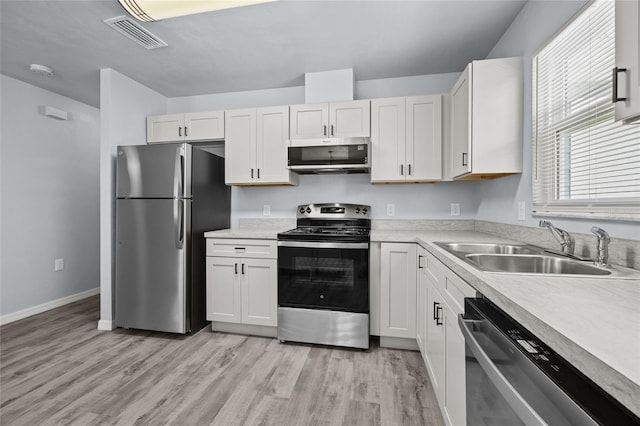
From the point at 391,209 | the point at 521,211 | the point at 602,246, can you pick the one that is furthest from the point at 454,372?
the point at 391,209

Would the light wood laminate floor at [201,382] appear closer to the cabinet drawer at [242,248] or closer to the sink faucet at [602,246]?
the cabinet drawer at [242,248]

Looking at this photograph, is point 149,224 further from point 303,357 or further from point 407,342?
point 407,342

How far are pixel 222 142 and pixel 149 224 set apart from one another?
120cm

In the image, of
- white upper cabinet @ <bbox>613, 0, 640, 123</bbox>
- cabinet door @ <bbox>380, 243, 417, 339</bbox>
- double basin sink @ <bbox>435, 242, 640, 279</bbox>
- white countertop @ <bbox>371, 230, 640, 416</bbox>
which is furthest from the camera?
cabinet door @ <bbox>380, 243, 417, 339</bbox>

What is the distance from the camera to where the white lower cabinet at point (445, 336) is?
48.2 inches

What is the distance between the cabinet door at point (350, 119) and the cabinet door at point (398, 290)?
A: 1.11m

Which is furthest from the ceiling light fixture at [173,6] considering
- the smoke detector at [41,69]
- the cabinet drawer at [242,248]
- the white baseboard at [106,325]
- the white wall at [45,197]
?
the white baseboard at [106,325]

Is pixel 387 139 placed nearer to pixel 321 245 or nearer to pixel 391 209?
pixel 391 209

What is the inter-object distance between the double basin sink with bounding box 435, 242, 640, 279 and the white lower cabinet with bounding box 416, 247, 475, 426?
0.47 ft

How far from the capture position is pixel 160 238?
2.69 meters

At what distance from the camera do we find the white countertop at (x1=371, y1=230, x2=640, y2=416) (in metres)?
0.45

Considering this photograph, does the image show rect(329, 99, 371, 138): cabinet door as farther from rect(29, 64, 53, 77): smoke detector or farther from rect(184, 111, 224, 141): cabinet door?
rect(29, 64, 53, 77): smoke detector

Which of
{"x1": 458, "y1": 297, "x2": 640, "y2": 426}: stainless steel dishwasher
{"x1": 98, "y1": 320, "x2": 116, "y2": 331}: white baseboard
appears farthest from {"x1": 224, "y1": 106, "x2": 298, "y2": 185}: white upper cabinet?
{"x1": 458, "y1": 297, "x2": 640, "y2": 426}: stainless steel dishwasher

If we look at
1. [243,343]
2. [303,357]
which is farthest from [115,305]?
[303,357]
